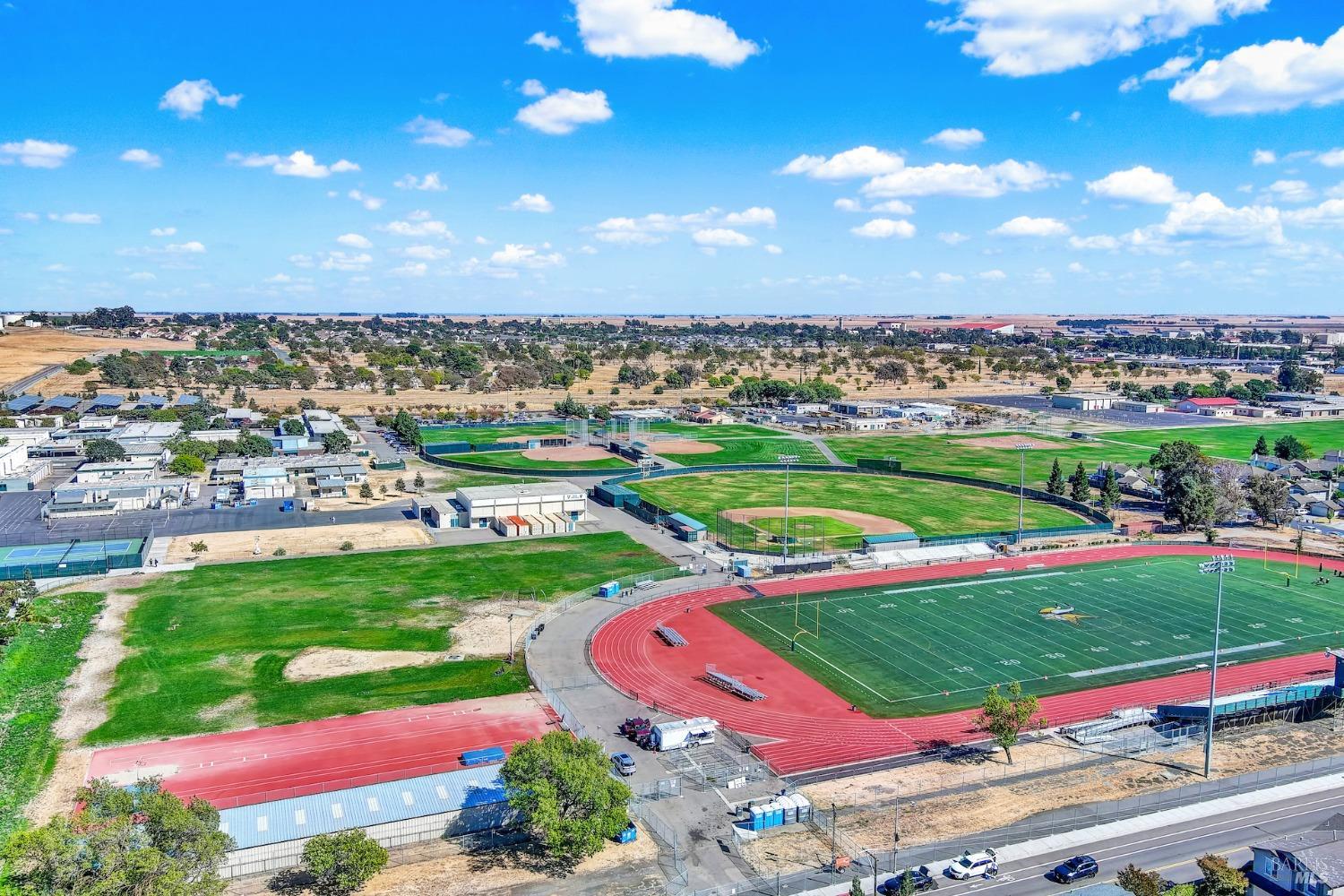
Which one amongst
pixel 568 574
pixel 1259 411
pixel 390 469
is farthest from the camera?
pixel 1259 411

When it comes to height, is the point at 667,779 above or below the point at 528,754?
below

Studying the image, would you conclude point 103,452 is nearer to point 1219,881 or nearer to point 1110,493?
point 1110,493

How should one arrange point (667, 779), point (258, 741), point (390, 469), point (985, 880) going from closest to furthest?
point (985, 880)
point (667, 779)
point (258, 741)
point (390, 469)

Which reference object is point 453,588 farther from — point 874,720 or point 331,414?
point 331,414

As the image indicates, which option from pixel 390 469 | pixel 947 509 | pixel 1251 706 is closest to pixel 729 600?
pixel 1251 706

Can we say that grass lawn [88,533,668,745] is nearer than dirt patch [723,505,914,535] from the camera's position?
Yes

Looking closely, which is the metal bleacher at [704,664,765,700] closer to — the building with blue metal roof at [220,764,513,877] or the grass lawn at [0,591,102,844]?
the building with blue metal roof at [220,764,513,877]

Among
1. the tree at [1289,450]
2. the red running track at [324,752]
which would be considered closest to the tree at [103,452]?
the red running track at [324,752]

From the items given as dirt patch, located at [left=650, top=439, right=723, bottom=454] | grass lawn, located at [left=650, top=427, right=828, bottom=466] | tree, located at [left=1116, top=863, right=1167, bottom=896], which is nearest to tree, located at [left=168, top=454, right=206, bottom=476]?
dirt patch, located at [left=650, top=439, right=723, bottom=454]

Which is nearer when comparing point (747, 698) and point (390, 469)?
point (747, 698)
